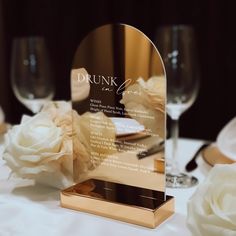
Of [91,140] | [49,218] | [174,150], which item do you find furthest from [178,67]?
[49,218]

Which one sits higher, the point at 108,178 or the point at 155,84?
the point at 155,84

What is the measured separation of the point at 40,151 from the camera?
2.24 ft

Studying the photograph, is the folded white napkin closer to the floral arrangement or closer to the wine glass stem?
the wine glass stem

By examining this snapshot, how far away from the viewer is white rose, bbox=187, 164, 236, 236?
497mm

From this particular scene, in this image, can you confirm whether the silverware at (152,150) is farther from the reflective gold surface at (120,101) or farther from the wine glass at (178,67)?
the wine glass at (178,67)

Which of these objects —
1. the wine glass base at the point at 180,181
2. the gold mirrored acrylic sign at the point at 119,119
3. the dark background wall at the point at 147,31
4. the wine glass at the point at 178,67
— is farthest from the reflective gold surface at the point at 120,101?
the dark background wall at the point at 147,31

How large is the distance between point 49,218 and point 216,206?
0.79 feet

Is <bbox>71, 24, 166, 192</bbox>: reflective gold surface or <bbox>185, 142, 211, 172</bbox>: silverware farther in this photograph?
<bbox>185, 142, 211, 172</bbox>: silverware

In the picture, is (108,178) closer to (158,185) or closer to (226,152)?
(158,185)

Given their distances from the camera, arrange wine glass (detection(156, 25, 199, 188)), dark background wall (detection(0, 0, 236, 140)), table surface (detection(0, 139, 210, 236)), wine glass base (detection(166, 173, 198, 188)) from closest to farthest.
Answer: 1. table surface (detection(0, 139, 210, 236))
2. wine glass base (detection(166, 173, 198, 188))
3. wine glass (detection(156, 25, 199, 188))
4. dark background wall (detection(0, 0, 236, 140))

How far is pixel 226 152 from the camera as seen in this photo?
850 millimetres

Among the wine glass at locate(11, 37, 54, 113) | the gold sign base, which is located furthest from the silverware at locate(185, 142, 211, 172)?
the wine glass at locate(11, 37, 54, 113)

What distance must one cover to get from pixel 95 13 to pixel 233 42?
649mm

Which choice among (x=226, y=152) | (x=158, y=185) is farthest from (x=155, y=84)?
(x=226, y=152)
